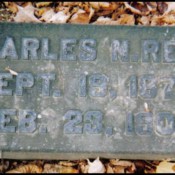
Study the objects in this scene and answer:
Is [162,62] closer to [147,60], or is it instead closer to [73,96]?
[147,60]

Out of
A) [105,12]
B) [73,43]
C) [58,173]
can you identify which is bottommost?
[58,173]

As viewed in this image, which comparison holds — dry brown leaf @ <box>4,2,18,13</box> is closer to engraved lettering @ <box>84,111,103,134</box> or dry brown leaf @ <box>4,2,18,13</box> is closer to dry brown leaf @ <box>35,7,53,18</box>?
dry brown leaf @ <box>35,7,53,18</box>

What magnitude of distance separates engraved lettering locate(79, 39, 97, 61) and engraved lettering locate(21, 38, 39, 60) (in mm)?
230

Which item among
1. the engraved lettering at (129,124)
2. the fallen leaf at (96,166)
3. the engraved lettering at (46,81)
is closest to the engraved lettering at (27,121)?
the engraved lettering at (46,81)

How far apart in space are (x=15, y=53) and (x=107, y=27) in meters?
0.49

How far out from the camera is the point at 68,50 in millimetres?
1851

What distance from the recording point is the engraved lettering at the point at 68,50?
72.7 inches

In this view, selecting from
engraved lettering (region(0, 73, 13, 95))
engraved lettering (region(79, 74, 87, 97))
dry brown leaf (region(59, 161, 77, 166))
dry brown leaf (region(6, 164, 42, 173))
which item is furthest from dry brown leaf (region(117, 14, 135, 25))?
dry brown leaf (region(6, 164, 42, 173))

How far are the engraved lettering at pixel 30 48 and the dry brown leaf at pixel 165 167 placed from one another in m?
0.87

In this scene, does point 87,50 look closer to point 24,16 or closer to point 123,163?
point 24,16

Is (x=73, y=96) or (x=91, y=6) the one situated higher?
(x=91, y=6)

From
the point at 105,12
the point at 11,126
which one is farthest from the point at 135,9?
the point at 11,126

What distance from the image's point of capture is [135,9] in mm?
2146

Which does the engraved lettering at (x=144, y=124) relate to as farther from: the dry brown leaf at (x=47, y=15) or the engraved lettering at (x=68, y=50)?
the dry brown leaf at (x=47, y=15)
